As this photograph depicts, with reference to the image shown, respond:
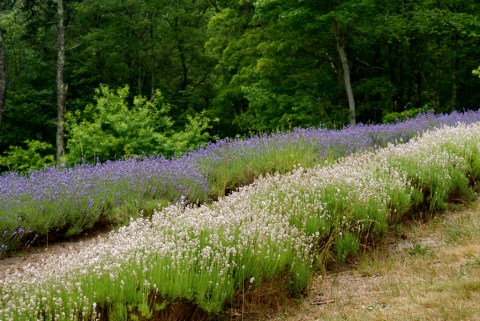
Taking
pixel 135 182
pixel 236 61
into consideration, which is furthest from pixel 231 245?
pixel 236 61

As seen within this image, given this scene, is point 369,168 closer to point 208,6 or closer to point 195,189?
point 195,189

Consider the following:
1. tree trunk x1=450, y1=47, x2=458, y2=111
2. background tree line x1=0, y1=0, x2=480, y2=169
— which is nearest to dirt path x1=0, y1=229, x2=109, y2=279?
background tree line x1=0, y1=0, x2=480, y2=169

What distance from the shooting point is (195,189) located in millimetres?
7297

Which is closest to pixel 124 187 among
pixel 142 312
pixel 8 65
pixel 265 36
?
pixel 142 312

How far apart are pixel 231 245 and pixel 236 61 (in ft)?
60.6

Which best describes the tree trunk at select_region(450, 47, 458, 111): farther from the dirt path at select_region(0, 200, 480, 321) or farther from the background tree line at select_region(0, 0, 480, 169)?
the dirt path at select_region(0, 200, 480, 321)

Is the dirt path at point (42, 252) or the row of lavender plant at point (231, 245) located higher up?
the row of lavender plant at point (231, 245)

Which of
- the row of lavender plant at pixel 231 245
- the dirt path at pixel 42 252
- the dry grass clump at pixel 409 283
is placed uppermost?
the row of lavender plant at pixel 231 245

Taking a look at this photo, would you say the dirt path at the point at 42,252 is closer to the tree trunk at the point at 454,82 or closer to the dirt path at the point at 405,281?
the dirt path at the point at 405,281

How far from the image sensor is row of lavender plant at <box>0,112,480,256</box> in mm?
5938

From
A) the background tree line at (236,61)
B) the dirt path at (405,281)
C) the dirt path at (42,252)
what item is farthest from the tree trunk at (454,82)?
the dirt path at (42,252)

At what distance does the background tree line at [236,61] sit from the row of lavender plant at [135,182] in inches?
226

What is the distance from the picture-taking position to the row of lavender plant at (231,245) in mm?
3129

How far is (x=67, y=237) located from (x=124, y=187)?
3.54 feet
